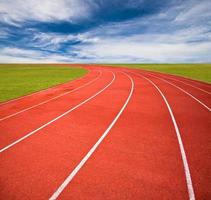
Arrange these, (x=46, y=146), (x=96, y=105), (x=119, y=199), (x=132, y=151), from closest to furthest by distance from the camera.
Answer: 1. (x=119, y=199)
2. (x=132, y=151)
3. (x=46, y=146)
4. (x=96, y=105)

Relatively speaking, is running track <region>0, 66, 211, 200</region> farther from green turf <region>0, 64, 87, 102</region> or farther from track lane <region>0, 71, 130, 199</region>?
green turf <region>0, 64, 87, 102</region>

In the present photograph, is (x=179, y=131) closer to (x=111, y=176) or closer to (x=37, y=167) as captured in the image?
(x=111, y=176)

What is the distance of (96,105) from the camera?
1105cm

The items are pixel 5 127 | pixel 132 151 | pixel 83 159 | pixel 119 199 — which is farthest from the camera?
pixel 5 127

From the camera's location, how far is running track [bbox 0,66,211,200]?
396cm

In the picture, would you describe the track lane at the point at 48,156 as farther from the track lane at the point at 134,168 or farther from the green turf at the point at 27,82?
the green turf at the point at 27,82

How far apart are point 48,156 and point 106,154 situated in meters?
1.67

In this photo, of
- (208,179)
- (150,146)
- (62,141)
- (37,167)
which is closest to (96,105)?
(62,141)

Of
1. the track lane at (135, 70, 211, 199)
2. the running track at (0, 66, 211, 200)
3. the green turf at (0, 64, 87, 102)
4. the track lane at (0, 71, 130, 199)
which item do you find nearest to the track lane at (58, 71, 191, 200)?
the running track at (0, 66, 211, 200)

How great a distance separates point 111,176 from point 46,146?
2596 mm

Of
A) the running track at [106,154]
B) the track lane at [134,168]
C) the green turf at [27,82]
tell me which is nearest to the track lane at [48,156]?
the running track at [106,154]

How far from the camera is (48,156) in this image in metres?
5.35

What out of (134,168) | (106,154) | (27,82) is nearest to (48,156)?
(106,154)

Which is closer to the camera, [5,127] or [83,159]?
[83,159]
